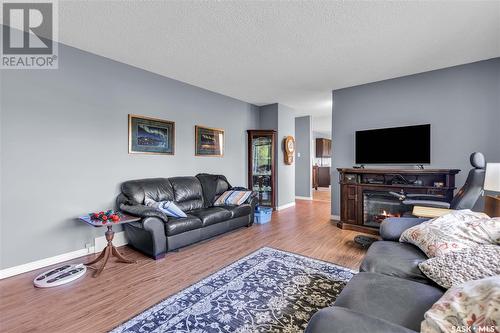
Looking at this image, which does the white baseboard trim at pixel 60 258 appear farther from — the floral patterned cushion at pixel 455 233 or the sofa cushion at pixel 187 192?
the floral patterned cushion at pixel 455 233

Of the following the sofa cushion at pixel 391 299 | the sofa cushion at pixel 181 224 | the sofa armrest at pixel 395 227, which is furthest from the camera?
the sofa cushion at pixel 181 224

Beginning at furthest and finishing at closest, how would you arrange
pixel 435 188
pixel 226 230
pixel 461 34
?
pixel 226 230 → pixel 435 188 → pixel 461 34

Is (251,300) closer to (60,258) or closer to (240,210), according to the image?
(240,210)

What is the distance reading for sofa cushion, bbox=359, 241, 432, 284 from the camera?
1426 mm

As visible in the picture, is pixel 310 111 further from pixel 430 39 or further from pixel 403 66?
pixel 430 39

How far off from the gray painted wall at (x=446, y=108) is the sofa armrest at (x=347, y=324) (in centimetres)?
380

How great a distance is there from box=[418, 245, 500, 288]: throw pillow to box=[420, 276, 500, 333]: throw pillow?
401mm

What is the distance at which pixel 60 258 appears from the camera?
2674 mm

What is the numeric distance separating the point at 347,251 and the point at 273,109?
3.78 meters

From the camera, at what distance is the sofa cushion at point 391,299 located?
1013 mm

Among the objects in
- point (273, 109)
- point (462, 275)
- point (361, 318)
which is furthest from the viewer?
point (273, 109)

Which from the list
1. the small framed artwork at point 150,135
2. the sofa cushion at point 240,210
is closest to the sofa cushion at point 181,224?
the sofa cushion at point 240,210

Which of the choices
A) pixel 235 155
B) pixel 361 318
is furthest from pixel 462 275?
pixel 235 155

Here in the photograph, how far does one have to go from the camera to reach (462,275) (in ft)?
3.83
